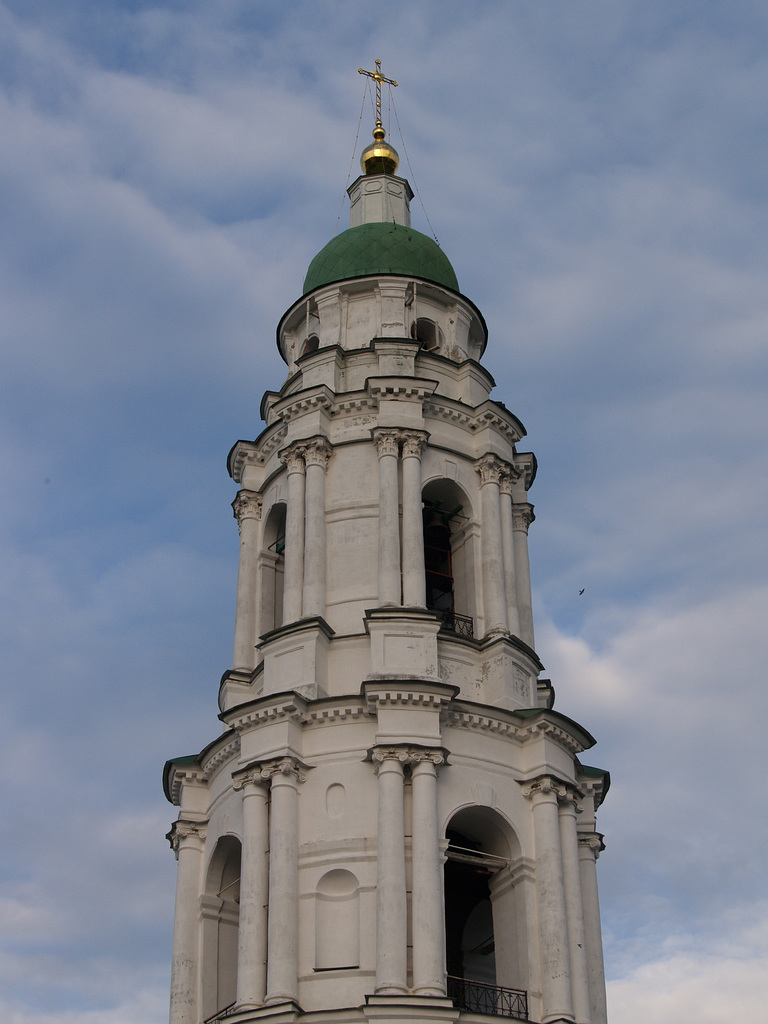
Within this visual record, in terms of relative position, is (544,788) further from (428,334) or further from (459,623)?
(428,334)

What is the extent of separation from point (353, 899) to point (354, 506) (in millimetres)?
8259

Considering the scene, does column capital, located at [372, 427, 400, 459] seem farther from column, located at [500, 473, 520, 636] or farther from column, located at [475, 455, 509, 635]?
column, located at [500, 473, 520, 636]

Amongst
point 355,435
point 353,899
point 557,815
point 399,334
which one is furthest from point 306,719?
point 399,334

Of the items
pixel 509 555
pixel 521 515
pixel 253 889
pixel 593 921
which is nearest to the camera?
pixel 253 889

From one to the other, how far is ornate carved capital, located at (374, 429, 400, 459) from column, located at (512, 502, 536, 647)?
3.70 meters

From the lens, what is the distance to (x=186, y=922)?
87.1ft

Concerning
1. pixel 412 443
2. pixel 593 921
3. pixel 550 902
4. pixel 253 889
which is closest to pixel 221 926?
pixel 253 889

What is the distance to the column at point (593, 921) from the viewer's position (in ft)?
85.4

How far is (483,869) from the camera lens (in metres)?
25.8

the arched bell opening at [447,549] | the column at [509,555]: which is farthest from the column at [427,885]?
the arched bell opening at [447,549]

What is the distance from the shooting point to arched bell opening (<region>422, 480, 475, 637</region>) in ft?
95.2

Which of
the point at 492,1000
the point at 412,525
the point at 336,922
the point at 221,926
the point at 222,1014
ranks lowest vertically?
the point at 222,1014

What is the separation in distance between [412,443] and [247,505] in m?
4.43

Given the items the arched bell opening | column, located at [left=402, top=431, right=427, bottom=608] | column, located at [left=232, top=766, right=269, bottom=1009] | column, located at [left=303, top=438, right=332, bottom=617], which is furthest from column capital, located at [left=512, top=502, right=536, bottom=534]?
column, located at [left=232, top=766, right=269, bottom=1009]
